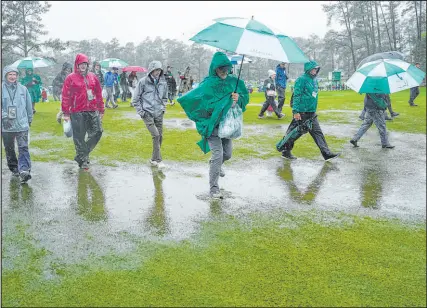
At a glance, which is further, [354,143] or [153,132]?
[354,143]

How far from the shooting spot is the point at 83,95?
728 centimetres

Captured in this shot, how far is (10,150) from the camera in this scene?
280 inches

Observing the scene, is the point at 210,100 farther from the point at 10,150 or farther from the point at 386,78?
the point at 386,78

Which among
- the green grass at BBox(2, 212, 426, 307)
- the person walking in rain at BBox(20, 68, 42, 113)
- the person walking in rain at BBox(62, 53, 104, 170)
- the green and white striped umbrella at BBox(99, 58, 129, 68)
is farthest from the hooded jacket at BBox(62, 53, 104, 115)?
the green and white striped umbrella at BBox(99, 58, 129, 68)

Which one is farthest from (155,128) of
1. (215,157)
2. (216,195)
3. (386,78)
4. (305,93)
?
(386,78)

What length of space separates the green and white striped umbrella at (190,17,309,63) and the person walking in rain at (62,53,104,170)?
2.49 meters

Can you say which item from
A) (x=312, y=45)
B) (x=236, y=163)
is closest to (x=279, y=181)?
(x=236, y=163)

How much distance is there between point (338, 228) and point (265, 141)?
5882mm

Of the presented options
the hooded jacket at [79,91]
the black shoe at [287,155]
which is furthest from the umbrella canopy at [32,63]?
the black shoe at [287,155]

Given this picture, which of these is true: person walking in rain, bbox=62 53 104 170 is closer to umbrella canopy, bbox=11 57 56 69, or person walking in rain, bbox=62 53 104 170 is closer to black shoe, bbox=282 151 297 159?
black shoe, bbox=282 151 297 159

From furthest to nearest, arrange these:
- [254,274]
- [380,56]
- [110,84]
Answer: [110,84]
[380,56]
[254,274]

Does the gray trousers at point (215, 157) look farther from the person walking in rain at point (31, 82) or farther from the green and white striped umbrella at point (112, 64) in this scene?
the green and white striped umbrella at point (112, 64)

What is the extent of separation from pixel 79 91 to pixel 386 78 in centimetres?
607

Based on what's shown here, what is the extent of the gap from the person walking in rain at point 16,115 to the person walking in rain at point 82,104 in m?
0.69
